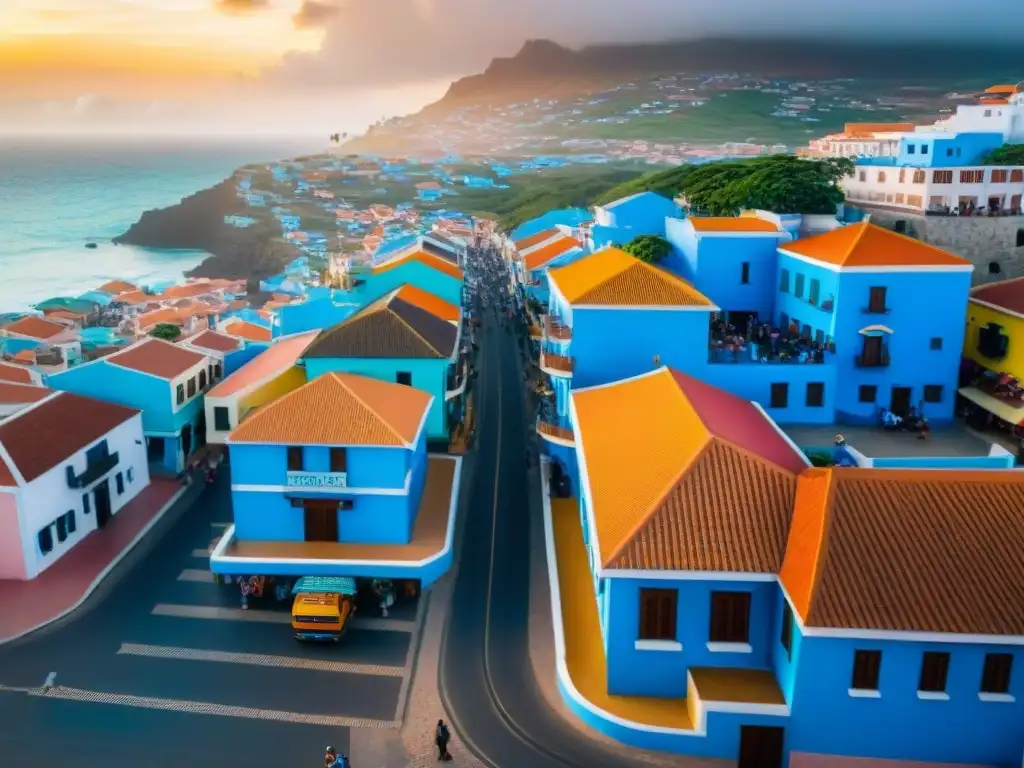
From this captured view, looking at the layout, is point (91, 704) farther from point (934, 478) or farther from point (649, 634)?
point (934, 478)

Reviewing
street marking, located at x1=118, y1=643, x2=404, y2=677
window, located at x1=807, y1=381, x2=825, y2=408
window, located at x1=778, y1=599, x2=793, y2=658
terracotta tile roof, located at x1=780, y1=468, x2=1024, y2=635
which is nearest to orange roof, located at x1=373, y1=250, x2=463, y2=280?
window, located at x1=807, y1=381, x2=825, y2=408

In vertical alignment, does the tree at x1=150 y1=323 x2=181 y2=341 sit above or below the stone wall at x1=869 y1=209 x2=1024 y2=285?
below

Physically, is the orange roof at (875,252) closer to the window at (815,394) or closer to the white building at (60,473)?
the window at (815,394)

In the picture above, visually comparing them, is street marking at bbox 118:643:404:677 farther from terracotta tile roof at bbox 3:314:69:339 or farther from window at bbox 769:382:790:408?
terracotta tile roof at bbox 3:314:69:339

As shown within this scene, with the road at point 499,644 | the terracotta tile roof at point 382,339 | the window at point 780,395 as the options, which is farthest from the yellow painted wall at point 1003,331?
the terracotta tile roof at point 382,339

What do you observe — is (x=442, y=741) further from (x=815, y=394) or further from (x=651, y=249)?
(x=651, y=249)

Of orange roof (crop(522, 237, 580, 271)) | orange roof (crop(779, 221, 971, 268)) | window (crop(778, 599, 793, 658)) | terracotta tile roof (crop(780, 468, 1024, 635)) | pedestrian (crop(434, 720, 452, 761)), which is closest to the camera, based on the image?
terracotta tile roof (crop(780, 468, 1024, 635))

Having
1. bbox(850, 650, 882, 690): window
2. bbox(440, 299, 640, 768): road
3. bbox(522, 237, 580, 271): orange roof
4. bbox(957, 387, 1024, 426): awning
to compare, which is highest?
bbox(522, 237, 580, 271): orange roof
